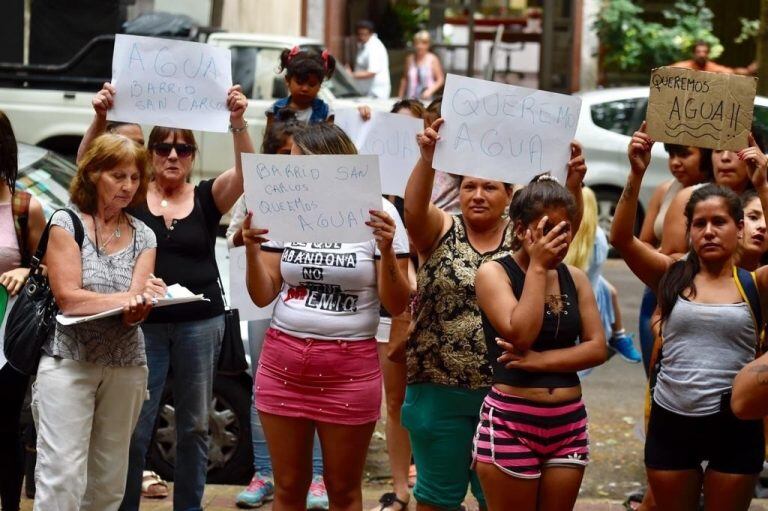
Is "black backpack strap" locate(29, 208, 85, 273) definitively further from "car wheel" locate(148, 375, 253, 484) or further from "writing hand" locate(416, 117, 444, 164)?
"car wheel" locate(148, 375, 253, 484)

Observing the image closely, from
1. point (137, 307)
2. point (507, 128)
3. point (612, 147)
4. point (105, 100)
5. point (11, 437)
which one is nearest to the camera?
point (137, 307)

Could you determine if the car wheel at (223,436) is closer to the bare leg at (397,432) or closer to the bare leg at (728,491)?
the bare leg at (397,432)

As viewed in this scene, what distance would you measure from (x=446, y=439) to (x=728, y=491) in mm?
1094

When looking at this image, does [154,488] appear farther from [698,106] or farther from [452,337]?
[698,106]

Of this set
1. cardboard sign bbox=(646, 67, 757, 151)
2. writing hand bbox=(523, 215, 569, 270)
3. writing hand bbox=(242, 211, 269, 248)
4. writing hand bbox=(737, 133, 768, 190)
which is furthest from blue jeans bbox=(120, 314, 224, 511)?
writing hand bbox=(737, 133, 768, 190)

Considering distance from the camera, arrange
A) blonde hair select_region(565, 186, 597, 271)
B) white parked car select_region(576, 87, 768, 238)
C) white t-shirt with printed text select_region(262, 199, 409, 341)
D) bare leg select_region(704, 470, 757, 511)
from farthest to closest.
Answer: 1. white parked car select_region(576, 87, 768, 238)
2. blonde hair select_region(565, 186, 597, 271)
3. white t-shirt with printed text select_region(262, 199, 409, 341)
4. bare leg select_region(704, 470, 757, 511)

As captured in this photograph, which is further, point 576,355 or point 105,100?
point 105,100

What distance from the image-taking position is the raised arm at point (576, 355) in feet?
15.4

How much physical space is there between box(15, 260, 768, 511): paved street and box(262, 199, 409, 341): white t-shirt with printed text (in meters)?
1.65

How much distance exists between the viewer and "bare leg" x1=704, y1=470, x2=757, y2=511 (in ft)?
16.1

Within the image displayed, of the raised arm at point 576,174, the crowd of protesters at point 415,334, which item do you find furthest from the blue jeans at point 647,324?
the raised arm at point 576,174

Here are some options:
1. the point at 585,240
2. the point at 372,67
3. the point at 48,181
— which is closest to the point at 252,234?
the point at 585,240

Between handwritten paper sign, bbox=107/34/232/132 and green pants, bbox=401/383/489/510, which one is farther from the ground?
handwritten paper sign, bbox=107/34/232/132

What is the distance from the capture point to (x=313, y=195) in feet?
16.9
